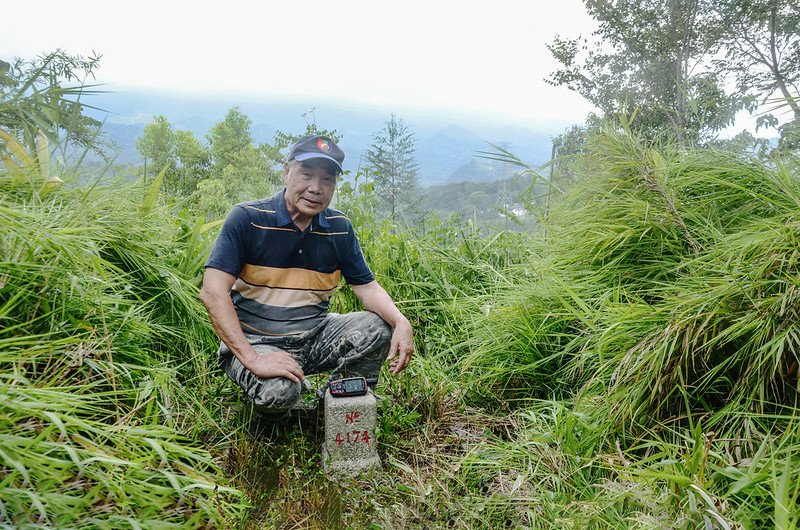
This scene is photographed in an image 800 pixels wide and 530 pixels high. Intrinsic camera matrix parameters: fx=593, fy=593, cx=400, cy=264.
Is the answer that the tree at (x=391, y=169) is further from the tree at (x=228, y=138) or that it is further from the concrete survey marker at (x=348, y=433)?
the tree at (x=228, y=138)

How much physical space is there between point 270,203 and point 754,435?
2.22 metres

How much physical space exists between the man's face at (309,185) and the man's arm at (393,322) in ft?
1.72

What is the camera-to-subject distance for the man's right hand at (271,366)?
255cm

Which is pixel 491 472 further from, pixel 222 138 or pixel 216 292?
pixel 222 138

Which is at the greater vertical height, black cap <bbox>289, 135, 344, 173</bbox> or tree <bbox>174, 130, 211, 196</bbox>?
black cap <bbox>289, 135, 344, 173</bbox>

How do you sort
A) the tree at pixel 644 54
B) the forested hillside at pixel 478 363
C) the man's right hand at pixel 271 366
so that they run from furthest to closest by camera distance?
1. the tree at pixel 644 54
2. the man's right hand at pixel 271 366
3. the forested hillside at pixel 478 363

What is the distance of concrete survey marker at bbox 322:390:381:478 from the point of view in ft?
8.51

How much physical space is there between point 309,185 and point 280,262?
393mm

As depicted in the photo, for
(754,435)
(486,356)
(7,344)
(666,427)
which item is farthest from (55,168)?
(754,435)

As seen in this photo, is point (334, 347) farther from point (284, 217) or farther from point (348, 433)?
point (284, 217)

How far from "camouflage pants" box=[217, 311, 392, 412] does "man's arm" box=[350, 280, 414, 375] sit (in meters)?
0.05

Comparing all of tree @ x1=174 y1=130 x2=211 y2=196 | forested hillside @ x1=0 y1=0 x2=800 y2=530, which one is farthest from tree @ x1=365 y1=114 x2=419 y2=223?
tree @ x1=174 y1=130 x2=211 y2=196

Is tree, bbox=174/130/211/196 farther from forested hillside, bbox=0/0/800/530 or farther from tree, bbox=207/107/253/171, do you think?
forested hillside, bbox=0/0/800/530

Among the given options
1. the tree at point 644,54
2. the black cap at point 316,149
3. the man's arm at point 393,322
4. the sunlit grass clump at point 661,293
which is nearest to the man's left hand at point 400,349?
the man's arm at point 393,322
